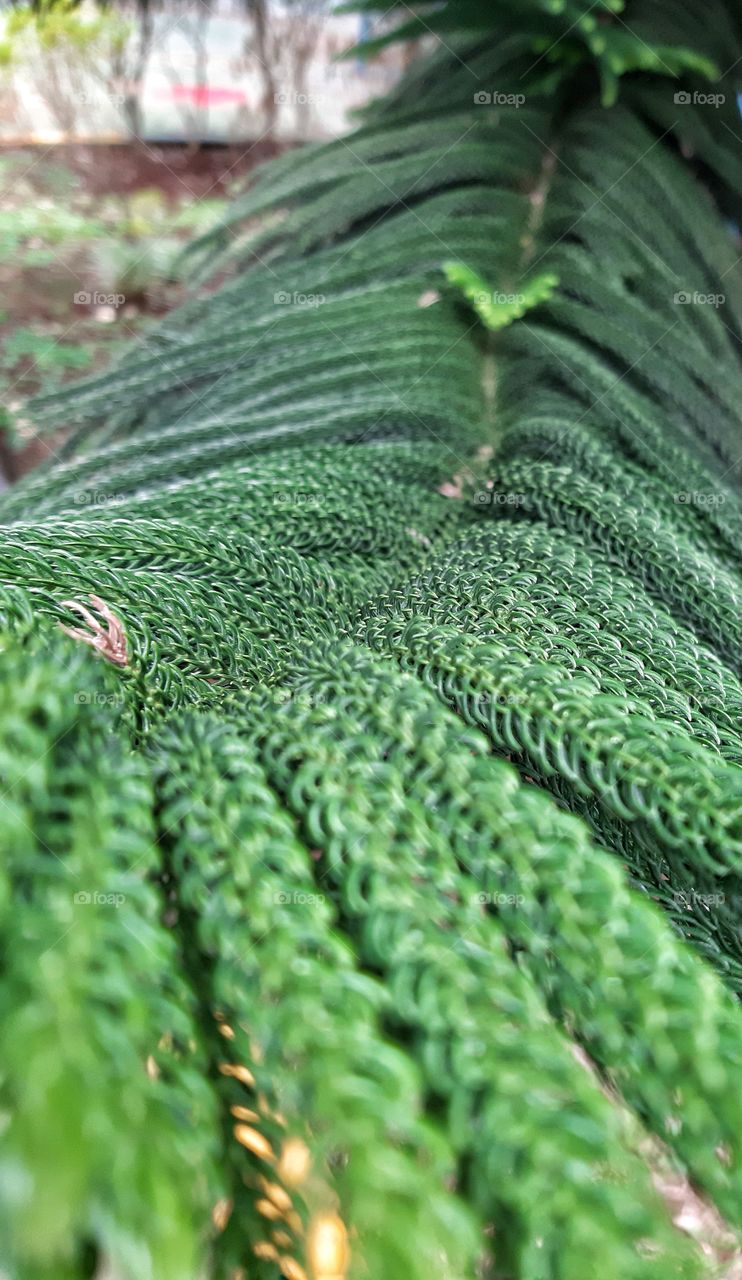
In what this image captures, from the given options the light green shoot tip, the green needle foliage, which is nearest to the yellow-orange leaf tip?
the green needle foliage

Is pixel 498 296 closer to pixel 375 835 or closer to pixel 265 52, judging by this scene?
pixel 375 835

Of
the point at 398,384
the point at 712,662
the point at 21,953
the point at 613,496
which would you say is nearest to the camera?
the point at 21,953

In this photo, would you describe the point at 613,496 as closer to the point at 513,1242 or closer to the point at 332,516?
the point at 332,516

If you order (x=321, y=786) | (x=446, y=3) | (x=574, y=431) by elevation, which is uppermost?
(x=446, y=3)

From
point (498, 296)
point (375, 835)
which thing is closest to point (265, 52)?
point (498, 296)

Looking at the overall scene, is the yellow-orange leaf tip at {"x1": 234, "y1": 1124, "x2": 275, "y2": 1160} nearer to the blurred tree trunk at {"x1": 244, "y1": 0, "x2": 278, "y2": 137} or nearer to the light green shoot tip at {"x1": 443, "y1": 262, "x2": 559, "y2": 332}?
the light green shoot tip at {"x1": 443, "y1": 262, "x2": 559, "y2": 332}

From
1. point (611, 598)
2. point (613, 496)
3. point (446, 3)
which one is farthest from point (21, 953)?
point (446, 3)

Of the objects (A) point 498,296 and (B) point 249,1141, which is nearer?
(B) point 249,1141

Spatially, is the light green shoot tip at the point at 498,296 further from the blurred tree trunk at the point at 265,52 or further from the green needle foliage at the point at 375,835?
the blurred tree trunk at the point at 265,52

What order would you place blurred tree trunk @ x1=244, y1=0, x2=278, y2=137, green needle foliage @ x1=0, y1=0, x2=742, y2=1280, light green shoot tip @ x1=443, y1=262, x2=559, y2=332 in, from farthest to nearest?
blurred tree trunk @ x1=244, y1=0, x2=278, y2=137 → light green shoot tip @ x1=443, y1=262, x2=559, y2=332 → green needle foliage @ x1=0, y1=0, x2=742, y2=1280
